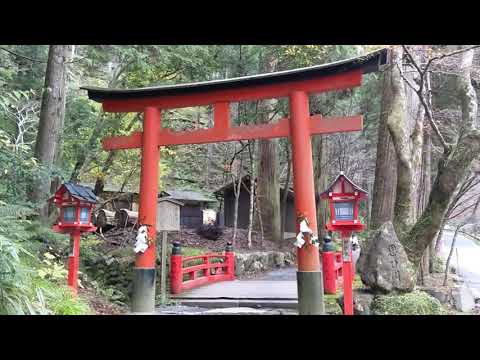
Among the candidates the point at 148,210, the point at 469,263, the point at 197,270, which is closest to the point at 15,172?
the point at 148,210

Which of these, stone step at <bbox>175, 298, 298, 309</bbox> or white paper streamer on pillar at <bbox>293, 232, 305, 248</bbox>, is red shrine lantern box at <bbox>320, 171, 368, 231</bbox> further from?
stone step at <bbox>175, 298, 298, 309</bbox>

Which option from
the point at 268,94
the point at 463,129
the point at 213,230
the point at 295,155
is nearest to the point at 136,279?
the point at 295,155

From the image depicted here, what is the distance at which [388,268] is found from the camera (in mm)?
6355

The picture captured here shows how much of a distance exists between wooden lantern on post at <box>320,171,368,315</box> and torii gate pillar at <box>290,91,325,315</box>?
0.33 m

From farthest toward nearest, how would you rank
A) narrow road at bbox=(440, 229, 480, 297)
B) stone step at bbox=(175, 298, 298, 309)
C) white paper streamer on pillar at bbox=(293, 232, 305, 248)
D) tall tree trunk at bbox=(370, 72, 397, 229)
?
narrow road at bbox=(440, 229, 480, 297)
tall tree trunk at bbox=(370, 72, 397, 229)
stone step at bbox=(175, 298, 298, 309)
white paper streamer on pillar at bbox=(293, 232, 305, 248)

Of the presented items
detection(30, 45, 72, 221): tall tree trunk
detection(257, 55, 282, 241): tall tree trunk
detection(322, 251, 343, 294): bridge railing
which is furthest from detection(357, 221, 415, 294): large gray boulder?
detection(257, 55, 282, 241): tall tree trunk

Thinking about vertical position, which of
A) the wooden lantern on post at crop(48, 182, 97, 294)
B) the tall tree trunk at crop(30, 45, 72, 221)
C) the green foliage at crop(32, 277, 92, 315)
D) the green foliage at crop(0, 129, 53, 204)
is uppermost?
the tall tree trunk at crop(30, 45, 72, 221)

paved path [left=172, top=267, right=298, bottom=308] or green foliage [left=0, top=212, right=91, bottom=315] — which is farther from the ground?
green foliage [left=0, top=212, right=91, bottom=315]

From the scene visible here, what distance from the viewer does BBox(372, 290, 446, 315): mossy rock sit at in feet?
19.5

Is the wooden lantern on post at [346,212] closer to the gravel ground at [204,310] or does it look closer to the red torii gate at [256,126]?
the red torii gate at [256,126]

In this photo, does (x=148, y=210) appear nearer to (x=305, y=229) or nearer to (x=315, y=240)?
(x=305, y=229)

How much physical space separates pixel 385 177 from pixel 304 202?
4642 mm
